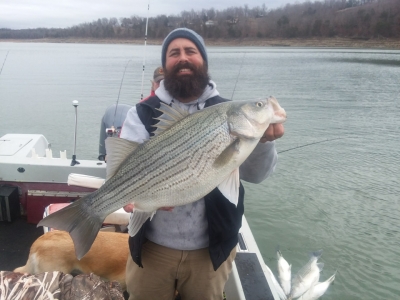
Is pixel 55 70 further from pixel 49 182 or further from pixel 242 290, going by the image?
pixel 242 290

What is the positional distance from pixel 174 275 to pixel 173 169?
0.96m

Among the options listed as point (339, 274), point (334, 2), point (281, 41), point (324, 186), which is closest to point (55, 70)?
point (324, 186)

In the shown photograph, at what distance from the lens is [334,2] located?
97.6 m

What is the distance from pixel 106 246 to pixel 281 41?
225ft

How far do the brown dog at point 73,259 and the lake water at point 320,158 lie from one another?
9.87 ft

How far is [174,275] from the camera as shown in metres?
2.73

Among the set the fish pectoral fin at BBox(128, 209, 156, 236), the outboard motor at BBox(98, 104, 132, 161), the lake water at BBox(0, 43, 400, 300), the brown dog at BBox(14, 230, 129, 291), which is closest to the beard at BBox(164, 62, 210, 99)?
the fish pectoral fin at BBox(128, 209, 156, 236)

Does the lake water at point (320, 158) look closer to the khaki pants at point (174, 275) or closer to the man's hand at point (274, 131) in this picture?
the khaki pants at point (174, 275)

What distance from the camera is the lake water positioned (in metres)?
6.73

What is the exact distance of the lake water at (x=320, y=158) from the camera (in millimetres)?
6734

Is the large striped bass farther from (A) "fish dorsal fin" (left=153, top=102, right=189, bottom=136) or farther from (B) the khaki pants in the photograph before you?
(B) the khaki pants

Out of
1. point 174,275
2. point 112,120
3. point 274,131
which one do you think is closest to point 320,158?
point 112,120

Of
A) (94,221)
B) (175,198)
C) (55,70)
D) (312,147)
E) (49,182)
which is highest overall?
Result: (175,198)

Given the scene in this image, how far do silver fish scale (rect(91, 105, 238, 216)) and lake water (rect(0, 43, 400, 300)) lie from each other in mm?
3351
